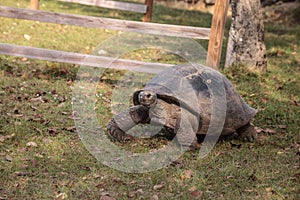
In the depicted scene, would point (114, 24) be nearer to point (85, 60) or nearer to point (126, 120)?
point (85, 60)

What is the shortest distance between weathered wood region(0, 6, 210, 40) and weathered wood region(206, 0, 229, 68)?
4.5 inches

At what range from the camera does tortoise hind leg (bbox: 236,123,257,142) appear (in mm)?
6074

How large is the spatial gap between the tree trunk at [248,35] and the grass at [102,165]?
10.2 inches

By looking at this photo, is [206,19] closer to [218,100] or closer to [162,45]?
[162,45]

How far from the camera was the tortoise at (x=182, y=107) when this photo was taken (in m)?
5.55

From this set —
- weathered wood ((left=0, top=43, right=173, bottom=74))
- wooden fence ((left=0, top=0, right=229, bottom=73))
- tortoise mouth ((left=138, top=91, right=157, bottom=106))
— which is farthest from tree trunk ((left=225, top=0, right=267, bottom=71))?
tortoise mouth ((left=138, top=91, right=157, bottom=106))

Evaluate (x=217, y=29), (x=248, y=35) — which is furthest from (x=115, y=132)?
(x=248, y=35)

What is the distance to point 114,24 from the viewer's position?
7.89 metres

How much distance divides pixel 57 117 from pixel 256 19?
4.16 metres

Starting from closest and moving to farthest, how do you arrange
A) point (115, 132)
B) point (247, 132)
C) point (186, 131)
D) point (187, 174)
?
point (187, 174) < point (186, 131) < point (115, 132) < point (247, 132)

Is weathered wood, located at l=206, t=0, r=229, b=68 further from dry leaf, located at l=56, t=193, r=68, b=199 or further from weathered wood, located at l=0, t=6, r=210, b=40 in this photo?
dry leaf, located at l=56, t=193, r=68, b=199

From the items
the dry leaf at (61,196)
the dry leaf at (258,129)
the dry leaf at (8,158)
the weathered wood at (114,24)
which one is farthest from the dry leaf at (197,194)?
the weathered wood at (114,24)

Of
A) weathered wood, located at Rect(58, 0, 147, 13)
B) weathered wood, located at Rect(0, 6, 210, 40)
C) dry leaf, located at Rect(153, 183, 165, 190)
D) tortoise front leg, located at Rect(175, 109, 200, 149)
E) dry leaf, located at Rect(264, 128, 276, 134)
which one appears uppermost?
weathered wood, located at Rect(0, 6, 210, 40)

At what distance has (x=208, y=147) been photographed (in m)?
5.74
